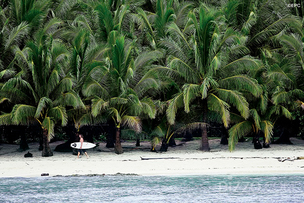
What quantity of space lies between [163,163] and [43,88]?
598cm

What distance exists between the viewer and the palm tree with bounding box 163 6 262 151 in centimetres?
1916

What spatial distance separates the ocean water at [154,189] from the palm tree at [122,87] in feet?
15.4

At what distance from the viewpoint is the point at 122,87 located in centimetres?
1898

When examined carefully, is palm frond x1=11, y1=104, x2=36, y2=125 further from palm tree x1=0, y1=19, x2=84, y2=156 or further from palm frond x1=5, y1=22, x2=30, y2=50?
palm frond x1=5, y1=22, x2=30, y2=50

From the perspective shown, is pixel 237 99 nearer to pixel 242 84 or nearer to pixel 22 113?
pixel 242 84

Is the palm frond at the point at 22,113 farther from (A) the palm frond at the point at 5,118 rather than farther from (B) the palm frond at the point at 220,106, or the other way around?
(B) the palm frond at the point at 220,106

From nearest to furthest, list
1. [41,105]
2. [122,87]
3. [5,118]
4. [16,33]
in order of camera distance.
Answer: [41,105] → [5,118] → [122,87] → [16,33]

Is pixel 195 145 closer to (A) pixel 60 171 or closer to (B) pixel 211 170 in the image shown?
(B) pixel 211 170

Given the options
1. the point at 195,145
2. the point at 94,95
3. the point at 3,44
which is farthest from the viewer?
the point at 195,145

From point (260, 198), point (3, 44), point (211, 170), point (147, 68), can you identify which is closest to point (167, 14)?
point (147, 68)

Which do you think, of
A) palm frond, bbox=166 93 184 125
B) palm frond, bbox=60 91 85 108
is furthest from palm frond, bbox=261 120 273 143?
palm frond, bbox=60 91 85 108

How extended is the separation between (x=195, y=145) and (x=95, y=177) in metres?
10.2

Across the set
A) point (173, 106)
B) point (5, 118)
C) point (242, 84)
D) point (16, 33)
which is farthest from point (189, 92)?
point (16, 33)

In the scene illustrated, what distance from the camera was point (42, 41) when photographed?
1978cm
